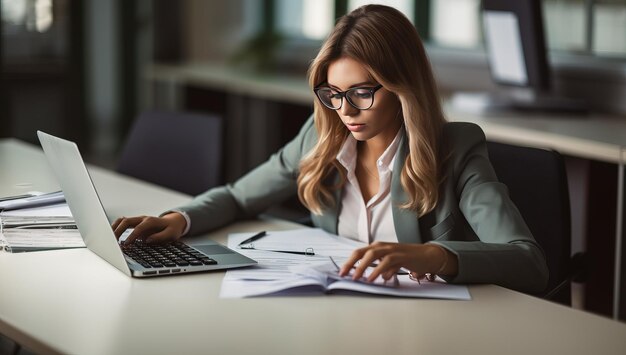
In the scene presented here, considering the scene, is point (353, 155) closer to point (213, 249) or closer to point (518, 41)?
point (213, 249)

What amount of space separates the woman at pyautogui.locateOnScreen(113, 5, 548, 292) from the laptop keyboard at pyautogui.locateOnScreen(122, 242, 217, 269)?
1.4 inches

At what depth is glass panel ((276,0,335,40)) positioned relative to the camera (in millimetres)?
5406

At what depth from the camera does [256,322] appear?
1.46 meters

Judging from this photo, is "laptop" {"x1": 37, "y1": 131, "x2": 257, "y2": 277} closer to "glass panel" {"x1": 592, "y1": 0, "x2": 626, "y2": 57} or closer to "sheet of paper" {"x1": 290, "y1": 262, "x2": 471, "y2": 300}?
"sheet of paper" {"x1": 290, "y1": 262, "x2": 471, "y2": 300}

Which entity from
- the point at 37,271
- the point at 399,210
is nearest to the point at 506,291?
the point at 399,210

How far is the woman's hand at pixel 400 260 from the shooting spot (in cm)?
156

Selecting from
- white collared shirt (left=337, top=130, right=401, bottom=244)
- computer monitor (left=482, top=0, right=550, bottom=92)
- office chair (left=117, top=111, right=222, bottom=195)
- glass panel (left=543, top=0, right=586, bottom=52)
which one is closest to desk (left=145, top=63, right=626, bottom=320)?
computer monitor (left=482, top=0, right=550, bottom=92)

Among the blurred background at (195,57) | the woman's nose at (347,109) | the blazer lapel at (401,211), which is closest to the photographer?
the woman's nose at (347,109)

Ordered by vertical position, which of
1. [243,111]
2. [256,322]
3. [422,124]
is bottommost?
[243,111]

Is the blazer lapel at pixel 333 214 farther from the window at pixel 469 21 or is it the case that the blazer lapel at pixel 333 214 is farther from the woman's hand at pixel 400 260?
the window at pixel 469 21

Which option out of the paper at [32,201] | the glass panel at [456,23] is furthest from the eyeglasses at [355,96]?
the glass panel at [456,23]

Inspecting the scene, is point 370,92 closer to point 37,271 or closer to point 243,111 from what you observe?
point 37,271

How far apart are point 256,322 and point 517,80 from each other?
256 centimetres

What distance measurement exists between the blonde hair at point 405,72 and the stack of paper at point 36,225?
62 centimetres
